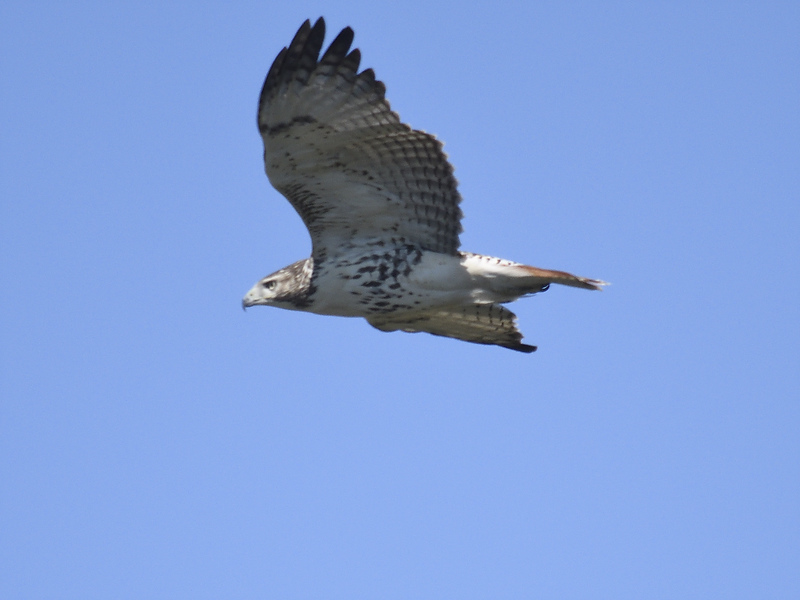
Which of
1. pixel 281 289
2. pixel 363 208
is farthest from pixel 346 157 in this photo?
pixel 281 289

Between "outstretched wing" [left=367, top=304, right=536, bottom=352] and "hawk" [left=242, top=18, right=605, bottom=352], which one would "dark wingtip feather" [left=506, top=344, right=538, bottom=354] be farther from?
"hawk" [left=242, top=18, right=605, bottom=352]

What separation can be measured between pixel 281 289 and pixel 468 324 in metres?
1.79

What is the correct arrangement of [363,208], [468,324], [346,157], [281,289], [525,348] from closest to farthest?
[346,157], [363,208], [281,289], [468,324], [525,348]

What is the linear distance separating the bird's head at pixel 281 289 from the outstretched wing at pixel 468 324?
749 millimetres

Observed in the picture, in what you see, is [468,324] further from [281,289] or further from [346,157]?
[346,157]

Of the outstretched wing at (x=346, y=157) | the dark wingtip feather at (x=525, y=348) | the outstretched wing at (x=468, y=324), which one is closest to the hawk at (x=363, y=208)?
the outstretched wing at (x=346, y=157)

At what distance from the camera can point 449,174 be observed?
349 inches

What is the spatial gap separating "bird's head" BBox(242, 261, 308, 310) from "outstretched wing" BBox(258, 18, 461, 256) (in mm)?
260

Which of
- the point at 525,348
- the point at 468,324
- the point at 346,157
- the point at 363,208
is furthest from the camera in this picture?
the point at 525,348

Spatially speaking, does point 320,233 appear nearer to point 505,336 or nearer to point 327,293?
point 327,293

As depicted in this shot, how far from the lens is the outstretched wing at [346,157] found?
833 centimetres

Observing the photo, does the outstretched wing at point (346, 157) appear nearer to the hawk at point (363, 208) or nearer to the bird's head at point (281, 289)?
the hawk at point (363, 208)

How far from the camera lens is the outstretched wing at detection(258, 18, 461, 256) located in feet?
27.3

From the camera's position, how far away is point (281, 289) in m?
9.11
